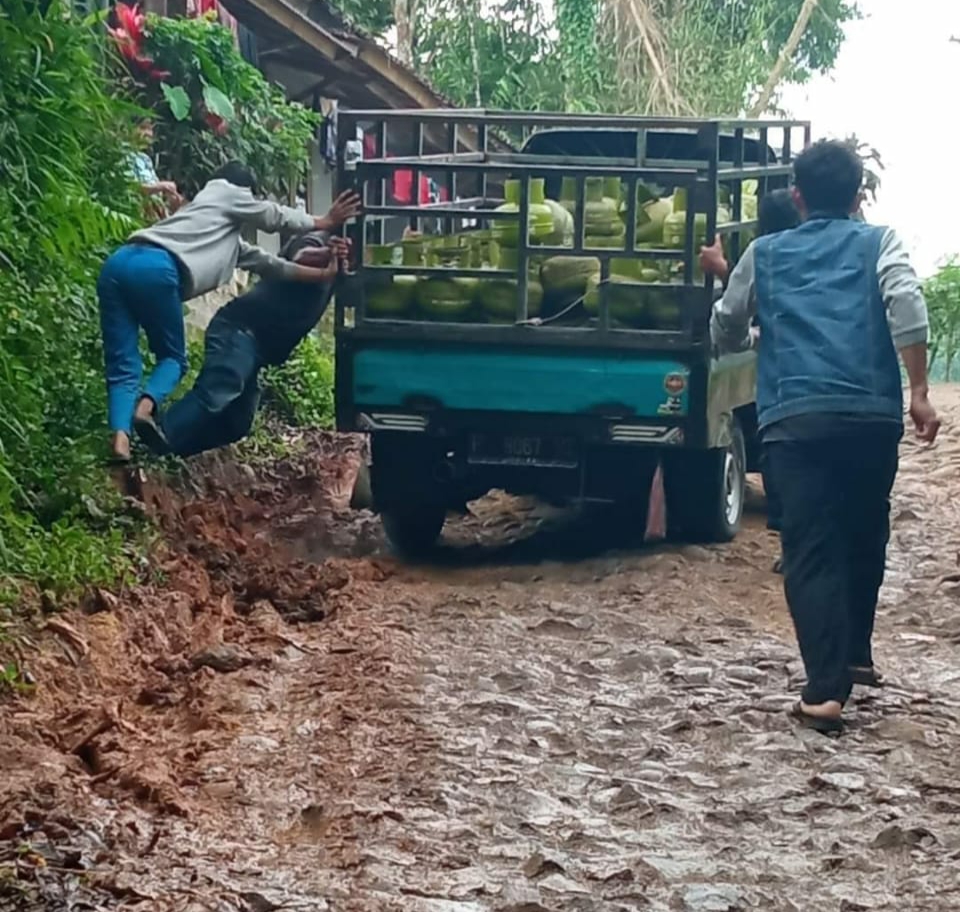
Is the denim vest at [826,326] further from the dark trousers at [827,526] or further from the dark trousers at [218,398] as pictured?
the dark trousers at [218,398]

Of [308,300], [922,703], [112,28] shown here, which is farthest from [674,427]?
[112,28]

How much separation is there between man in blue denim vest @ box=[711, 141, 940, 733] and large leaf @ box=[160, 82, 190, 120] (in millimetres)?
6922

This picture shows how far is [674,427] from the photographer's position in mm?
8828

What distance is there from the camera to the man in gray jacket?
8422 millimetres

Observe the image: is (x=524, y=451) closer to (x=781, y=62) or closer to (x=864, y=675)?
(x=864, y=675)

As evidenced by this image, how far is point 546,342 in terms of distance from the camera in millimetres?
8906

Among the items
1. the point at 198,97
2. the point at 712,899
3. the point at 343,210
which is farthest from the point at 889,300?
the point at 198,97

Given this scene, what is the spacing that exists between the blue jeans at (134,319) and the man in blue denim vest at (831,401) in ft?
10.9

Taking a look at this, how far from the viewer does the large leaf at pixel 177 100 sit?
40.5ft

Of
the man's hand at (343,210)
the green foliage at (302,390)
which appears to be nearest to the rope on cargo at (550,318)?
the man's hand at (343,210)

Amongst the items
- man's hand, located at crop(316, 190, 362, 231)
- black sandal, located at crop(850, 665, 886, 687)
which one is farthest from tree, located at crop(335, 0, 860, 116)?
black sandal, located at crop(850, 665, 886, 687)

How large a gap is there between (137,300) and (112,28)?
170 inches

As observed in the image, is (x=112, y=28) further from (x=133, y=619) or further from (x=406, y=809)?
(x=406, y=809)

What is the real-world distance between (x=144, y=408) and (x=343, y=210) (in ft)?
5.08
